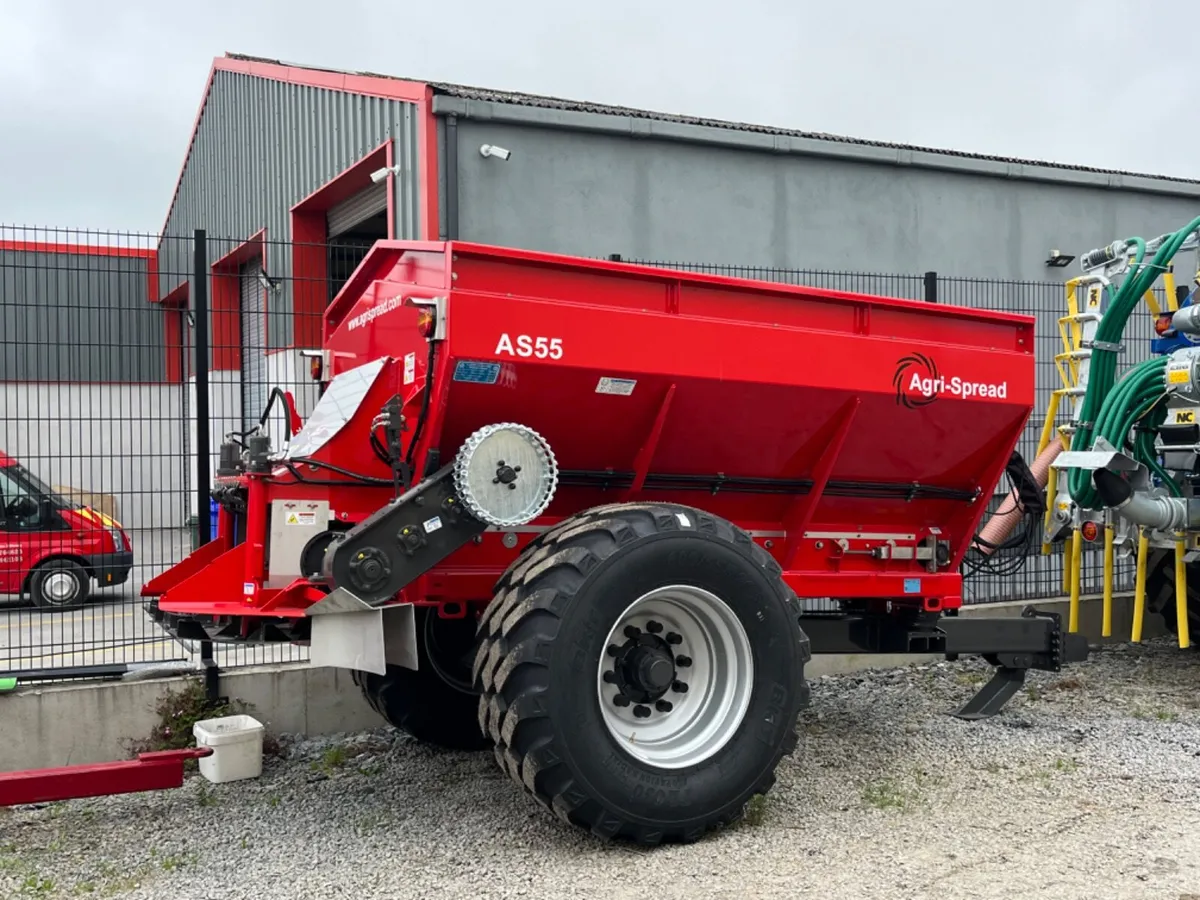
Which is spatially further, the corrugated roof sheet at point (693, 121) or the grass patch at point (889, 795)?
the corrugated roof sheet at point (693, 121)

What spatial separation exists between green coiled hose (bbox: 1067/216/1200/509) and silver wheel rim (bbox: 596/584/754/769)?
3.36 metres

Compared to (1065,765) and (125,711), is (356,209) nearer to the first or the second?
(125,711)

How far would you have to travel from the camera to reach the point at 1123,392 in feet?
23.6

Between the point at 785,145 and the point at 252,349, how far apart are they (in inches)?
288

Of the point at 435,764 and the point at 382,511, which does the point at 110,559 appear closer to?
the point at 435,764

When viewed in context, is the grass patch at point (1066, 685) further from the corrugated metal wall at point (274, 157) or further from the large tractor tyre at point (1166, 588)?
the corrugated metal wall at point (274, 157)

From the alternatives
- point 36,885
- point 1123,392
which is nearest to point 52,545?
point 36,885

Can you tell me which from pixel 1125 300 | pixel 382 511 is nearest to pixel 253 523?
pixel 382 511

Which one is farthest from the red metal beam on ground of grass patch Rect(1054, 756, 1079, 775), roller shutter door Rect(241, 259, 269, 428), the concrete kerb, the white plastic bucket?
grass patch Rect(1054, 756, 1079, 775)

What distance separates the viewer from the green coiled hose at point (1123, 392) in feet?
23.5

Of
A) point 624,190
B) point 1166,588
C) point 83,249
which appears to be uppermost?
point 624,190

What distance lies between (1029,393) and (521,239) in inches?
259

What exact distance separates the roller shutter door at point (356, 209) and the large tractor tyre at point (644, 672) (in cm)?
826

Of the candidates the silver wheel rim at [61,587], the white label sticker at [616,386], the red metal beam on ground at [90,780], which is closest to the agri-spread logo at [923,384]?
the white label sticker at [616,386]
